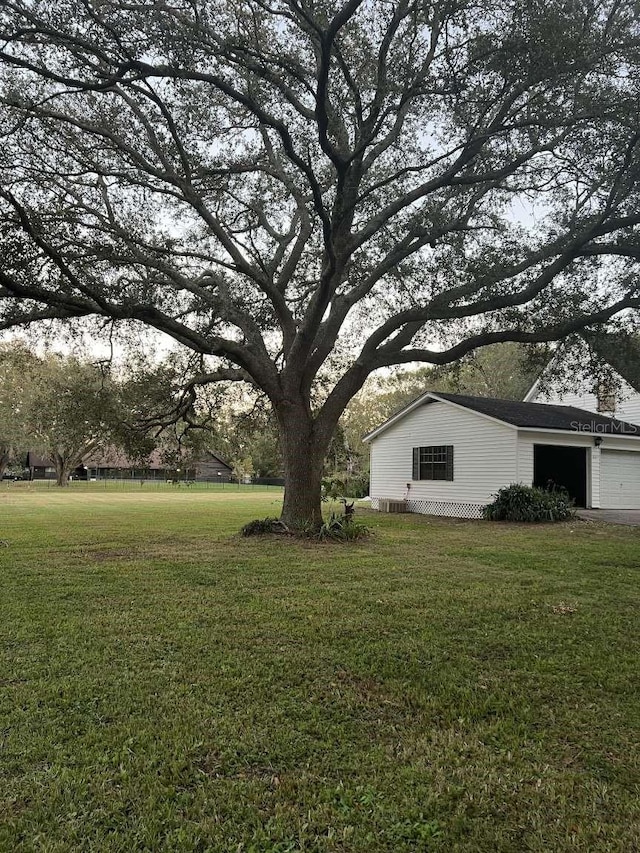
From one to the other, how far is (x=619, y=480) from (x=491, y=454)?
5290mm

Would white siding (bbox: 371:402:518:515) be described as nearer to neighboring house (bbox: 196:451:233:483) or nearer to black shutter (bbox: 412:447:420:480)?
black shutter (bbox: 412:447:420:480)

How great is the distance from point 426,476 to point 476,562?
988cm

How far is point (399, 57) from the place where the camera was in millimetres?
7590

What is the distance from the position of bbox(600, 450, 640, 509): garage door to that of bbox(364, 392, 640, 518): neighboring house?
3cm

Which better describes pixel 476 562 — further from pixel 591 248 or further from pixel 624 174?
pixel 624 174

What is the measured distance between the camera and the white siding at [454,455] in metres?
15.8

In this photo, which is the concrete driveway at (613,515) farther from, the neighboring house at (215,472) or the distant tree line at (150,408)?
the neighboring house at (215,472)

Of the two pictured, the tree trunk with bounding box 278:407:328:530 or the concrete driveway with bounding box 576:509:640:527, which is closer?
the tree trunk with bounding box 278:407:328:530

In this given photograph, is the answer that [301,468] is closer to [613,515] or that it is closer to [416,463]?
[416,463]

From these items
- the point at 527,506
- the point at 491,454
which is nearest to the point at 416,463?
Answer: the point at 491,454

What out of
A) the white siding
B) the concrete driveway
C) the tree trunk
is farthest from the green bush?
the tree trunk

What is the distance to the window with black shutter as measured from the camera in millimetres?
17377

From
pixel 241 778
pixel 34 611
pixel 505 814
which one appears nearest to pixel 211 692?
pixel 241 778

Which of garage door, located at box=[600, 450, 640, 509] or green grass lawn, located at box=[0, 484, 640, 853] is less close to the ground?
garage door, located at box=[600, 450, 640, 509]
